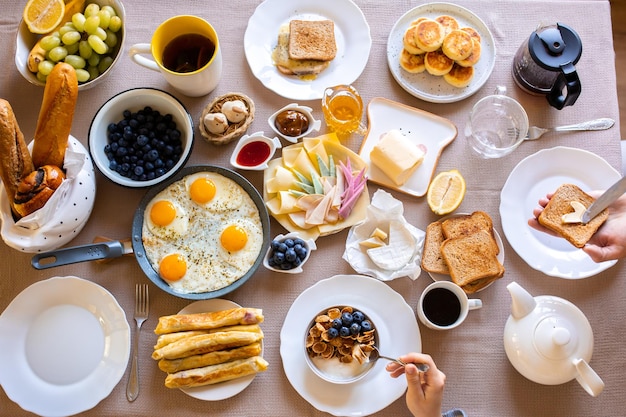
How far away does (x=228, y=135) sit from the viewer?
1607mm

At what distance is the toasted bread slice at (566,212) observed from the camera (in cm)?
153

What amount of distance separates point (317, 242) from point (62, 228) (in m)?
0.74

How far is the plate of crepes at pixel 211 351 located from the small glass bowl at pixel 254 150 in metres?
0.46

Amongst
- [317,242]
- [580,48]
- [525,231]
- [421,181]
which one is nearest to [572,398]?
[525,231]

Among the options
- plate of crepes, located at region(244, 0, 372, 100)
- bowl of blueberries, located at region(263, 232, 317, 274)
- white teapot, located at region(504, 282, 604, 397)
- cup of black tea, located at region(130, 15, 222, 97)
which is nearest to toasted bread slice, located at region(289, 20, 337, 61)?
plate of crepes, located at region(244, 0, 372, 100)

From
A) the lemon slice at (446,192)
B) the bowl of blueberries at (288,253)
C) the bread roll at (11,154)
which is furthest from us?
the lemon slice at (446,192)

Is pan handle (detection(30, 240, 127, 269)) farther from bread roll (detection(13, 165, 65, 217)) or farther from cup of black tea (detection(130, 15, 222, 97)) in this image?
cup of black tea (detection(130, 15, 222, 97))

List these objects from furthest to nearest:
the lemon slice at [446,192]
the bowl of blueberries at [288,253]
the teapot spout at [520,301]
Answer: the lemon slice at [446,192] → the bowl of blueberries at [288,253] → the teapot spout at [520,301]

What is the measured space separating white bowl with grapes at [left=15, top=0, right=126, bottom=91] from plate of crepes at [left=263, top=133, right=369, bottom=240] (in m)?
0.63

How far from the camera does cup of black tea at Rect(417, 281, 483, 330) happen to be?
1.49 metres

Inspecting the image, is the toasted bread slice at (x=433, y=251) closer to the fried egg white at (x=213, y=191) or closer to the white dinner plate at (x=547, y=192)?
the white dinner plate at (x=547, y=192)

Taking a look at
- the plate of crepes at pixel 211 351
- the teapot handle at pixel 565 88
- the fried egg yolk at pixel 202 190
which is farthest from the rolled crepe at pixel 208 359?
the teapot handle at pixel 565 88

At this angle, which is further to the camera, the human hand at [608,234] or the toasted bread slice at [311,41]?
the toasted bread slice at [311,41]

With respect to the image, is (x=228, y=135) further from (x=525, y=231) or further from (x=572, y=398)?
(x=572, y=398)
